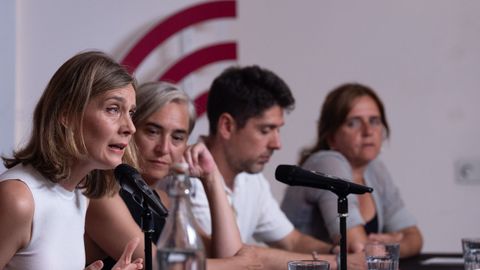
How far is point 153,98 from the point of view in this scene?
263cm

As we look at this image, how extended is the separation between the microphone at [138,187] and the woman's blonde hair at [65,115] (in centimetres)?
38

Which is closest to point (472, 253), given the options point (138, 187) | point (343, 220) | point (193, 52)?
point (343, 220)

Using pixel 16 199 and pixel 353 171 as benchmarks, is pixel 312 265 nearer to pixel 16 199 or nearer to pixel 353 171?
pixel 16 199

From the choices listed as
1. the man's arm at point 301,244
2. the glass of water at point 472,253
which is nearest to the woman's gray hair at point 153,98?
the man's arm at point 301,244

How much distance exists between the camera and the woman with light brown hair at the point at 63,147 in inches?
74.9

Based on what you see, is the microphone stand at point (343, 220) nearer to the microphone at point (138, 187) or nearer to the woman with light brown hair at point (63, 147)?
the microphone at point (138, 187)

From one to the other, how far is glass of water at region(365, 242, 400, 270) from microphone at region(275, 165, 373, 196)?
222 millimetres

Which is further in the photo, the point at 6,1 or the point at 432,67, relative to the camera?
the point at 432,67

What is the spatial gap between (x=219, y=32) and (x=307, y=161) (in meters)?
1.04

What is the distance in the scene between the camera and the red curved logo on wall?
3785 mm

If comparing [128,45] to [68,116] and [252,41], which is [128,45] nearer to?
[252,41]

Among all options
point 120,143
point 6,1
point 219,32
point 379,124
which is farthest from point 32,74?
point 120,143

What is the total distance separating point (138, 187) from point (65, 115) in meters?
0.49

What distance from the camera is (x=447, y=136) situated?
432 centimetres
